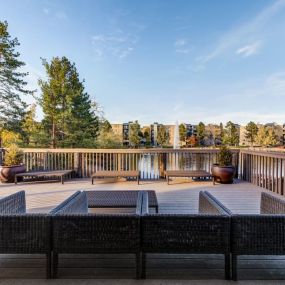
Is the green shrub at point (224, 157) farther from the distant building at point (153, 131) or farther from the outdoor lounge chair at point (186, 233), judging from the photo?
the distant building at point (153, 131)

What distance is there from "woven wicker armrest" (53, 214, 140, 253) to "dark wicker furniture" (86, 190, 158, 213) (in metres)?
1.33

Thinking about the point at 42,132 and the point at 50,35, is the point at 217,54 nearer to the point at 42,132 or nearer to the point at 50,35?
the point at 50,35

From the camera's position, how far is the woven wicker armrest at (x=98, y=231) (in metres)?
1.79

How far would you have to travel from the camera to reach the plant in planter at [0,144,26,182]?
5.94 metres

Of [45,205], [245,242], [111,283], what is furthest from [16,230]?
[45,205]

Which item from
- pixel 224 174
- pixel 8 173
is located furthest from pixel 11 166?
pixel 224 174

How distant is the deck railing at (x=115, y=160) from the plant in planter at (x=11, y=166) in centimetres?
59

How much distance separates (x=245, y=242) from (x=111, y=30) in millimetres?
12506

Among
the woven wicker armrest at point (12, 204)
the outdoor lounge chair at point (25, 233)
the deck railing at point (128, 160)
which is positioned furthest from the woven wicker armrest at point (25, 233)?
the deck railing at point (128, 160)

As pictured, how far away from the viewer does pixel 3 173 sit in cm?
594

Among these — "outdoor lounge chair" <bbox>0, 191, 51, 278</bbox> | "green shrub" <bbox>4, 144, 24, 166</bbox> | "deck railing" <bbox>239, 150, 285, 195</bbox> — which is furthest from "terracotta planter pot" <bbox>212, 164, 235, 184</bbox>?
"green shrub" <bbox>4, 144, 24, 166</bbox>

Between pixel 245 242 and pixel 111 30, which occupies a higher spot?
pixel 111 30

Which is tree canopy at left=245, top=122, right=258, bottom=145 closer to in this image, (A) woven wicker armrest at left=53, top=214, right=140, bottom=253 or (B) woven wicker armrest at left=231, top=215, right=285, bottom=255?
(B) woven wicker armrest at left=231, top=215, right=285, bottom=255

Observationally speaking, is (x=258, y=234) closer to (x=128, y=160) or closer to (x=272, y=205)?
(x=272, y=205)
